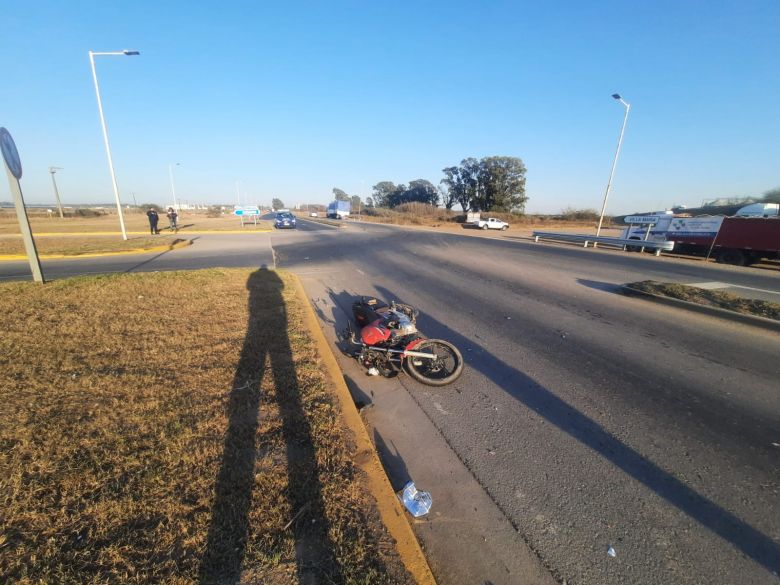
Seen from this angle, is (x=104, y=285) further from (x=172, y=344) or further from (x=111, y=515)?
(x=111, y=515)

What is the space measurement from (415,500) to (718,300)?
935cm

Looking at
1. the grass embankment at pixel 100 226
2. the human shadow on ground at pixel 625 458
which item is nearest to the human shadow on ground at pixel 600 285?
the human shadow on ground at pixel 625 458

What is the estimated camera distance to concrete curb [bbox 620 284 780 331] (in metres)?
6.54

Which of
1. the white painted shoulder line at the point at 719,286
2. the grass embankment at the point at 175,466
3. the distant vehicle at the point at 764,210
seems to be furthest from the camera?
the distant vehicle at the point at 764,210

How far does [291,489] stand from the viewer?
96.1 inches

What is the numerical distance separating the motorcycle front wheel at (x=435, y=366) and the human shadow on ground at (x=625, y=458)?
430mm

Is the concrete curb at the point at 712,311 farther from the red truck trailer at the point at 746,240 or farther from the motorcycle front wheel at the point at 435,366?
the red truck trailer at the point at 746,240

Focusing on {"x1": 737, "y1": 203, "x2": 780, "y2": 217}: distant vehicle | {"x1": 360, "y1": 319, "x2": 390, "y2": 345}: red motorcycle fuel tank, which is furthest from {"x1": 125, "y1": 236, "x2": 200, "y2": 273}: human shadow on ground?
{"x1": 737, "y1": 203, "x2": 780, "y2": 217}: distant vehicle

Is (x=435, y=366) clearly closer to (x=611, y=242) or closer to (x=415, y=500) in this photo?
(x=415, y=500)

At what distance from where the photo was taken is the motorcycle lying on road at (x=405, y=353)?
174 inches

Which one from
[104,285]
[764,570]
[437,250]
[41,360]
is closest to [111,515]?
[41,360]

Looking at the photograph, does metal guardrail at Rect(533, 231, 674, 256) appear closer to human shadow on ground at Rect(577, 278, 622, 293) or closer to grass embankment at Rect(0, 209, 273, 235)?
human shadow on ground at Rect(577, 278, 622, 293)

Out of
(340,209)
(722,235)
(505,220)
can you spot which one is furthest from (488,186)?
(722,235)

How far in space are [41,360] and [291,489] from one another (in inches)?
162
